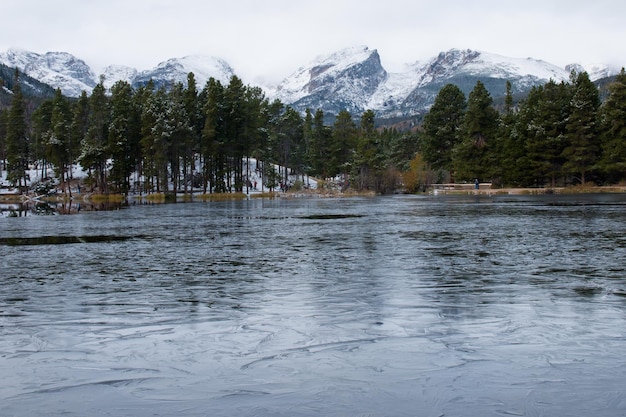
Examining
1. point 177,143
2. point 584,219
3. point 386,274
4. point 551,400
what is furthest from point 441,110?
point 551,400

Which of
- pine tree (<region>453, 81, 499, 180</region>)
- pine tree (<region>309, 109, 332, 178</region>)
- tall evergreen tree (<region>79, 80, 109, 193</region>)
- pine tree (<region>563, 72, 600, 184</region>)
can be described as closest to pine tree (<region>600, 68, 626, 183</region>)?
pine tree (<region>563, 72, 600, 184</region>)

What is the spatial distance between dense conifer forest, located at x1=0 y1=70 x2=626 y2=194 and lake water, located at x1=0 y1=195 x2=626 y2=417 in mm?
72490

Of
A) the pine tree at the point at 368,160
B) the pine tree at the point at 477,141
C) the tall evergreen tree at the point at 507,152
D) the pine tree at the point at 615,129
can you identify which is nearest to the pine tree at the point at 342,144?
the pine tree at the point at 368,160

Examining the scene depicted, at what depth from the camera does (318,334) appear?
Answer: 8.69 metres

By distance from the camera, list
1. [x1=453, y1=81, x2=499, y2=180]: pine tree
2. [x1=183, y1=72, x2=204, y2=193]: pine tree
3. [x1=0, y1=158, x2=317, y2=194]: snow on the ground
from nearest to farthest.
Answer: [x1=183, y1=72, x2=204, y2=193]: pine tree
[x1=453, y1=81, x2=499, y2=180]: pine tree
[x1=0, y1=158, x2=317, y2=194]: snow on the ground

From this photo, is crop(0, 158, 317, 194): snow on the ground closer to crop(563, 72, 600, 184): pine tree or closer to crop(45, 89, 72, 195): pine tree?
crop(45, 89, 72, 195): pine tree

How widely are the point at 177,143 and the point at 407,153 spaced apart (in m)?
84.1

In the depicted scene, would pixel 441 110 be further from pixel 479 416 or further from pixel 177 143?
pixel 479 416

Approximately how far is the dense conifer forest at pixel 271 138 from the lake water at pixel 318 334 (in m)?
72.5

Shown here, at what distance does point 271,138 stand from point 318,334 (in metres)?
104

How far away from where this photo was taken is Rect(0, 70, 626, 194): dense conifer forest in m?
84.3

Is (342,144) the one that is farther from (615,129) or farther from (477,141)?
(615,129)

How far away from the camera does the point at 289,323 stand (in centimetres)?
938

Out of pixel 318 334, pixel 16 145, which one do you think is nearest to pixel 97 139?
pixel 16 145
